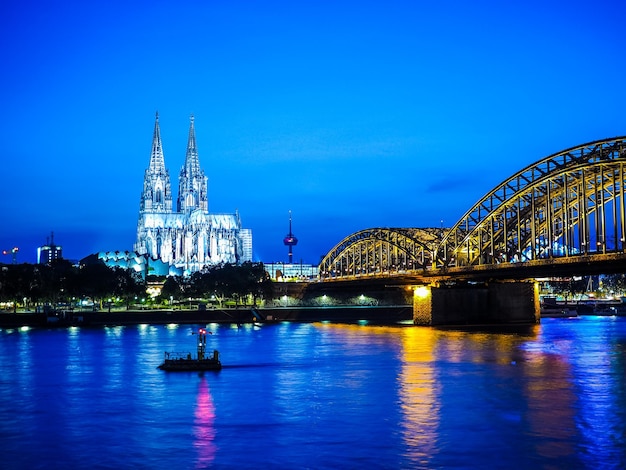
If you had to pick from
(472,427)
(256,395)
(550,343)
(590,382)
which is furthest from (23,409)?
(550,343)

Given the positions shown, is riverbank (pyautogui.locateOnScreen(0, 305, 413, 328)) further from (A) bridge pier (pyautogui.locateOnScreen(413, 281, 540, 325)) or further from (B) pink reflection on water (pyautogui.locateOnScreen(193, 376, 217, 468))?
(B) pink reflection on water (pyautogui.locateOnScreen(193, 376, 217, 468))

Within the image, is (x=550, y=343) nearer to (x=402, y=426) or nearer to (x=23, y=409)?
(x=402, y=426)

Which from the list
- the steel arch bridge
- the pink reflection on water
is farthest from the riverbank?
the pink reflection on water

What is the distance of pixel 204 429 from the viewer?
42.0 metres

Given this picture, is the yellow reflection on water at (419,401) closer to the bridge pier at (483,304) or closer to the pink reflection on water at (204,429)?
the pink reflection on water at (204,429)

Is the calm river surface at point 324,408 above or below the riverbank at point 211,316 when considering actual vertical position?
below

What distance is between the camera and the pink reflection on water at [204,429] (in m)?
35.9

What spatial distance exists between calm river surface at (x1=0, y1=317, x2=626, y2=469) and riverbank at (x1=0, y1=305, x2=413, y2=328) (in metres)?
51.8

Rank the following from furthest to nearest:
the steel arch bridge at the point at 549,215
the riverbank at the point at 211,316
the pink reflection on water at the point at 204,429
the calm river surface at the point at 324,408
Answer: the riverbank at the point at 211,316 → the steel arch bridge at the point at 549,215 → the calm river surface at the point at 324,408 → the pink reflection on water at the point at 204,429

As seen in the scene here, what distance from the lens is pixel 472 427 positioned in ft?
137

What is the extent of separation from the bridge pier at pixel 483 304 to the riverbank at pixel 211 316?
25.7 metres

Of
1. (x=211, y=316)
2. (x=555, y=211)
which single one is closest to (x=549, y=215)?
(x=555, y=211)

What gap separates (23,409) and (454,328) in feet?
234

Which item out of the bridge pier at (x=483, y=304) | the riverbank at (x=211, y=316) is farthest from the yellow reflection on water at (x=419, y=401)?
the riverbank at (x=211, y=316)
